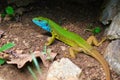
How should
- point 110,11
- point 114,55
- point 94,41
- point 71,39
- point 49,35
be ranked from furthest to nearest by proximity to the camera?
1. point 49,35
2. point 110,11
3. point 71,39
4. point 94,41
5. point 114,55

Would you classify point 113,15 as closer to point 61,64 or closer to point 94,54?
point 94,54

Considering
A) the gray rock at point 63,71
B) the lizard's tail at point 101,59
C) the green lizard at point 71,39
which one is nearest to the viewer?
the gray rock at point 63,71

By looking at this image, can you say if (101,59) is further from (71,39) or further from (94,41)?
(71,39)

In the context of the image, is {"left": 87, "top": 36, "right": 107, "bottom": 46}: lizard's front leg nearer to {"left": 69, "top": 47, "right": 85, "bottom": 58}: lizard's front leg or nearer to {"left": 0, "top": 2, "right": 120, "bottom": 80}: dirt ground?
{"left": 0, "top": 2, "right": 120, "bottom": 80}: dirt ground

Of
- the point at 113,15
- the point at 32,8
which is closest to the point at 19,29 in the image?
the point at 32,8

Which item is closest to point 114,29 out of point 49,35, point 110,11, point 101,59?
point 110,11

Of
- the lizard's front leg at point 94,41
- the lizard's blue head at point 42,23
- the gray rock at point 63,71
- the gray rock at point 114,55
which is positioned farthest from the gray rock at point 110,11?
the gray rock at point 63,71

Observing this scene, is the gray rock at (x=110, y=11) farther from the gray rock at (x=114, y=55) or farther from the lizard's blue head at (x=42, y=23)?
the lizard's blue head at (x=42, y=23)
